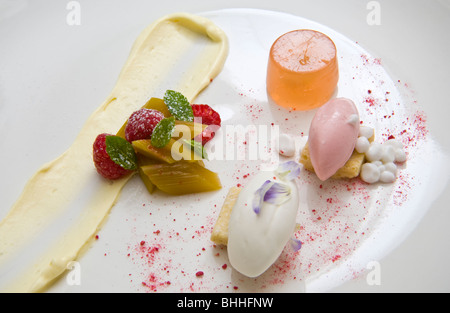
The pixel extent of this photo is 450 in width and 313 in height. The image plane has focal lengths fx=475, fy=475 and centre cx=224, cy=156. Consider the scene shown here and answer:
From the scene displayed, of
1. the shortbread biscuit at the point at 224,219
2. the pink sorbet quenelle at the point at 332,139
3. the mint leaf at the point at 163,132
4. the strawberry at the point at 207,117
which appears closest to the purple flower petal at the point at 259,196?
the shortbread biscuit at the point at 224,219

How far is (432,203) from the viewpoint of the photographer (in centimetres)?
187

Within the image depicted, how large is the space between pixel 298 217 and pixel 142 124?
0.73 metres

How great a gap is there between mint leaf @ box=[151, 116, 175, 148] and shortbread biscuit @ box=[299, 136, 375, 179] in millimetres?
556

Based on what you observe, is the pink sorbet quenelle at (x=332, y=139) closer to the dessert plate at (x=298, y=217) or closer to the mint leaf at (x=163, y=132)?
the dessert plate at (x=298, y=217)

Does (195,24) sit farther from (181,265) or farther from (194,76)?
(181,265)

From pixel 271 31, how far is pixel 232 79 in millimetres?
436

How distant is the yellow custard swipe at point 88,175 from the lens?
71.1 inches

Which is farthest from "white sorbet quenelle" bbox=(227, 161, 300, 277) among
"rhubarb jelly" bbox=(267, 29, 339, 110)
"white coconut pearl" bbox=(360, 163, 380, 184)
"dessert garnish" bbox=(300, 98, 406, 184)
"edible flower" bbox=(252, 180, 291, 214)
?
"rhubarb jelly" bbox=(267, 29, 339, 110)

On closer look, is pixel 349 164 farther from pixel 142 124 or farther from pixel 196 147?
pixel 142 124

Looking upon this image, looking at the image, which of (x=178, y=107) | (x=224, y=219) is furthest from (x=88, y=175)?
(x=224, y=219)

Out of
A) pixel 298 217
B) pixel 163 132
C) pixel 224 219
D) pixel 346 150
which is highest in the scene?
pixel 163 132

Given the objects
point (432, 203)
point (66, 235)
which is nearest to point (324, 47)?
point (432, 203)

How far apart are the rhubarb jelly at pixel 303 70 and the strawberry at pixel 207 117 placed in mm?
340

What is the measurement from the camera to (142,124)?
1945 millimetres
